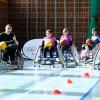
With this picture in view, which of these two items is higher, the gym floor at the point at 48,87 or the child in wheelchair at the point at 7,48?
the child in wheelchair at the point at 7,48

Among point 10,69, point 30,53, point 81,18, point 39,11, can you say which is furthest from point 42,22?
point 10,69

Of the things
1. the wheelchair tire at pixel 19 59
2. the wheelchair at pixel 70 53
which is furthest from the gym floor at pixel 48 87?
the wheelchair at pixel 70 53

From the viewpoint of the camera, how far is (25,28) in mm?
15742

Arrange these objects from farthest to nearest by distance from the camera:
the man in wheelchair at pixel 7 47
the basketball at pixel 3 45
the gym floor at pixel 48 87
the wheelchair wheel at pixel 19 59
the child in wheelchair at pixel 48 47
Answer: the child in wheelchair at pixel 48 47 < the wheelchair wheel at pixel 19 59 < the man in wheelchair at pixel 7 47 < the basketball at pixel 3 45 < the gym floor at pixel 48 87

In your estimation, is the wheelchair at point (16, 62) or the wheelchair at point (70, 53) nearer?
the wheelchair at point (16, 62)

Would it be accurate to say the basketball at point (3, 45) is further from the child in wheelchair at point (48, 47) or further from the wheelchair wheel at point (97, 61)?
the wheelchair wheel at point (97, 61)

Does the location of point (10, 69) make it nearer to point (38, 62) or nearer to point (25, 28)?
point (38, 62)

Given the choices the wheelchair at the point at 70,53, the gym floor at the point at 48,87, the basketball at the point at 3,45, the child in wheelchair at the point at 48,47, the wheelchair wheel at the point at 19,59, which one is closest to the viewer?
the gym floor at the point at 48,87

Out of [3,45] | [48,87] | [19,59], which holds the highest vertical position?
[3,45]

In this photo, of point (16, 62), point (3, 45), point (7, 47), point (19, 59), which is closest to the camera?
point (3, 45)

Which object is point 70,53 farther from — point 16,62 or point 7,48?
point 7,48

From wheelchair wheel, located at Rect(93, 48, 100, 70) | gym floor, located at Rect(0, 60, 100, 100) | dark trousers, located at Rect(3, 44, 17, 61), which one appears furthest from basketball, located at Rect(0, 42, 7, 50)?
wheelchair wheel, located at Rect(93, 48, 100, 70)

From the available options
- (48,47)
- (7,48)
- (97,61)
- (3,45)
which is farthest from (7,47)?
(97,61)

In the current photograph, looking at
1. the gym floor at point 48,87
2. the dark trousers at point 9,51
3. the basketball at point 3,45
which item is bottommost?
the gym floor at point 48,87
